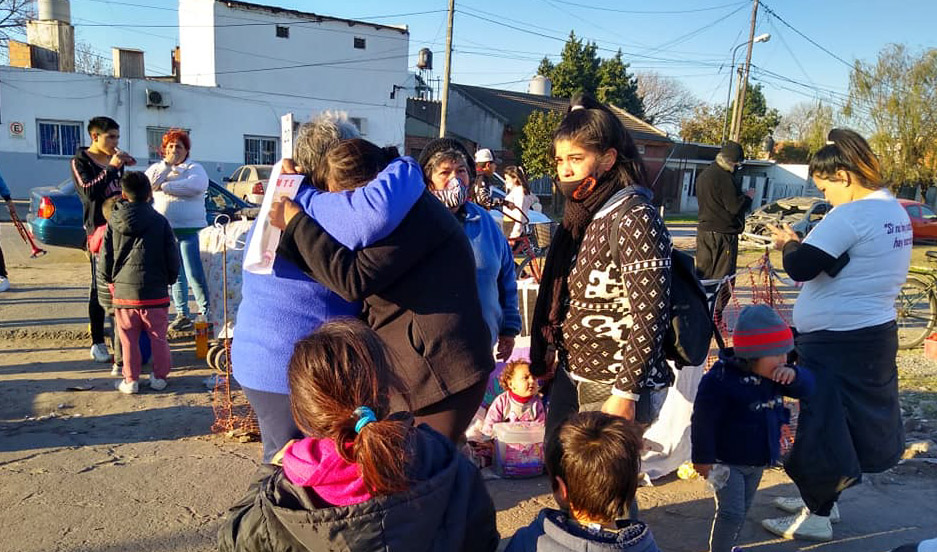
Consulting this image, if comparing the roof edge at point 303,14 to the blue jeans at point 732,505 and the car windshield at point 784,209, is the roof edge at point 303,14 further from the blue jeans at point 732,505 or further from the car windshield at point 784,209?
the blue jeans at point 732,505

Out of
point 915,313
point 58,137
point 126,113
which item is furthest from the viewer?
point 126,113

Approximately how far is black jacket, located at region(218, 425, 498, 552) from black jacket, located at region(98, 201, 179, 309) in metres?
3.70

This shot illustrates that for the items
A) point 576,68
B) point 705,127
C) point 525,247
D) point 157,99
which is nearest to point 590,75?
point 576,68

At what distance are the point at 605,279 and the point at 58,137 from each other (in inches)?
1024

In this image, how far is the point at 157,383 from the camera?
5191mm

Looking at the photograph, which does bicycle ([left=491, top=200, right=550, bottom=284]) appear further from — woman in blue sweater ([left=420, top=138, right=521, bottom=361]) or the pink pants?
woman in blue sweater ([left=420, top=138, right=521, bottom=361])

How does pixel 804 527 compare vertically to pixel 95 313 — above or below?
below

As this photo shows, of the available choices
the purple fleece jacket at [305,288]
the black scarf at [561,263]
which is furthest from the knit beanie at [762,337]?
Answer: the purple fleece jacket at [305,288]

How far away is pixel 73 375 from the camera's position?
5.43 m

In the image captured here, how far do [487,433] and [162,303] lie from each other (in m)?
2.80

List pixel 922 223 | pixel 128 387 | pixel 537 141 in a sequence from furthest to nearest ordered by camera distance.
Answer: pixel 537 141, pixel 922 223, pixel 128 387

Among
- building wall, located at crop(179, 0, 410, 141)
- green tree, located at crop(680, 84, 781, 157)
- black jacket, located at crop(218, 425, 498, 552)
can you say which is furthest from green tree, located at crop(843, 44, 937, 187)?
black jacket, located at crop(218, 425, 498, 552)

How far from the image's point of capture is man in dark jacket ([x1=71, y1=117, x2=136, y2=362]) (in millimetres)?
5766

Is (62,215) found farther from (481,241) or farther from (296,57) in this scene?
(296,57)
